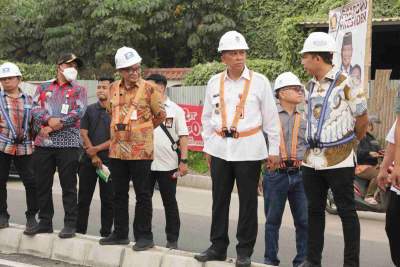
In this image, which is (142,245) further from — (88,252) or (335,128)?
(335,128)

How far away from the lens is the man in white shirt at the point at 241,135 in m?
5.81

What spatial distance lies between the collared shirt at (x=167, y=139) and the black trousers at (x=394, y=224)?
100 inches

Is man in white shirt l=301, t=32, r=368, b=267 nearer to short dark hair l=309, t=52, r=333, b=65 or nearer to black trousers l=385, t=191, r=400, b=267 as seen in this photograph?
short dark hair l=309, t=52, r=333, b=65

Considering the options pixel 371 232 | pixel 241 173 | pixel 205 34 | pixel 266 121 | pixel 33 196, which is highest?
pixel 205 34

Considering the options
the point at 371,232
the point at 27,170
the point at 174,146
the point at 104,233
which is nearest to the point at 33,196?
the point at 27,170

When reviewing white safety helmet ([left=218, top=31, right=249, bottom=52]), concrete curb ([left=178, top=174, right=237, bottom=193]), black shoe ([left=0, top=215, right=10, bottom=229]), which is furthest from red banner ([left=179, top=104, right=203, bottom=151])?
white safety helmet ([left=218, top=31, right=249, bottom=52])

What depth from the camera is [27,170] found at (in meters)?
7.70

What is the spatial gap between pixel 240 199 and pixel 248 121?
2.27ft

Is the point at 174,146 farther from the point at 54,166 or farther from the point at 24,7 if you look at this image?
the point at 24,7

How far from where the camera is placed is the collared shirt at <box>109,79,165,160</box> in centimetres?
642

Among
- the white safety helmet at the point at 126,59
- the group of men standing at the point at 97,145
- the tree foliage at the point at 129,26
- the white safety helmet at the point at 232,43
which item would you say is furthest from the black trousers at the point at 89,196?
the tree foliage at the point at 129,26

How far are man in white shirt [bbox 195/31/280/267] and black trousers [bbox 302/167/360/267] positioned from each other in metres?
0.40

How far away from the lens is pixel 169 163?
7.28 m

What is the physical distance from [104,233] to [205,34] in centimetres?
1279
